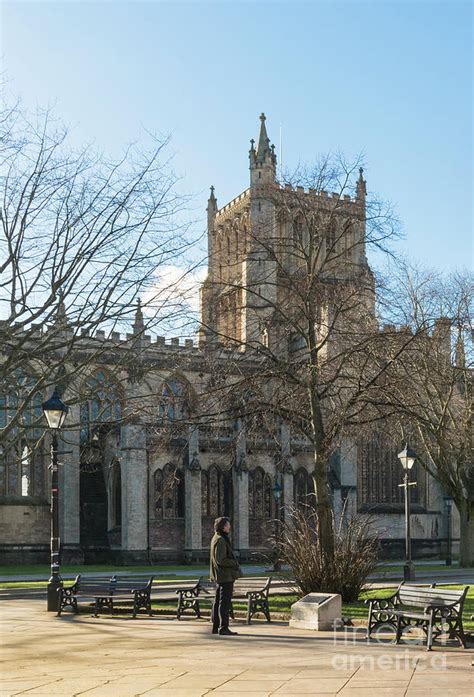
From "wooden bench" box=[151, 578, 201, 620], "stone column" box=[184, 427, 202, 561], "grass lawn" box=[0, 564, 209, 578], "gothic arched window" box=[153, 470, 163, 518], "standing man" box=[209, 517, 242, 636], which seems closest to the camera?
"standing man" box=[209, 517, 242, 636]

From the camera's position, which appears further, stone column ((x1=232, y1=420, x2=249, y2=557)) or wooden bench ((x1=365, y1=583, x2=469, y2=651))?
stone column ((x1=232, y1=420, x2=249, y2=557))

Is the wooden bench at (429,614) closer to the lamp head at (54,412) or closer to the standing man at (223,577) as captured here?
the standing man at (223,577)

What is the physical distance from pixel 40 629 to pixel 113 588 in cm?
228

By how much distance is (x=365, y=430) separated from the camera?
27.3 m

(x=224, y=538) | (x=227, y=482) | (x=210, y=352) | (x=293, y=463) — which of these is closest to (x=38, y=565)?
(x=227, y=482)

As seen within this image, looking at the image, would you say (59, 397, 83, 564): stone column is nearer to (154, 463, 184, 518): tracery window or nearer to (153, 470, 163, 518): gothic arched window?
(153, 470, 163, 518): gothic arched window

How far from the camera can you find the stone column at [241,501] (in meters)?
46.1

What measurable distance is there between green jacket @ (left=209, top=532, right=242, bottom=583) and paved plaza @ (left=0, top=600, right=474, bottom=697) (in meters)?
0.85

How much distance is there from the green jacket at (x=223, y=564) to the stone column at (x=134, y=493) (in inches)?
1123

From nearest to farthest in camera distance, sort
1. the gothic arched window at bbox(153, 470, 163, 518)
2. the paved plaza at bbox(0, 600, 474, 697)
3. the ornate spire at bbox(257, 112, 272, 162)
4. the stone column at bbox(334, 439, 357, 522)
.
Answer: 1. the paved plaza at bbox(0, 600, 474, 697)
2. the gothic arched window at bbox(153, 470, 163, 518)
3. the stone column at bbox(334, 439, 357, 522)
4. the ornate spire at bbox(257, 112, 272, 162)

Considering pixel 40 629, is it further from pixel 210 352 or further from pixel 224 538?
pixel 210 352

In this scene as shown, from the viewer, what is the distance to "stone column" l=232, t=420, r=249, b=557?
46.1 metres

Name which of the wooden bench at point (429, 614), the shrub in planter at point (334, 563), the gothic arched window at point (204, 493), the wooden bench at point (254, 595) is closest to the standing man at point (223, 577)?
the wooden bench at point (254, 595)

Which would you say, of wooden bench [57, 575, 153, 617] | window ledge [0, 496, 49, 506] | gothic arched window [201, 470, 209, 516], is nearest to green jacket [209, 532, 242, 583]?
wooden bench [57, 575, 153, 617]
